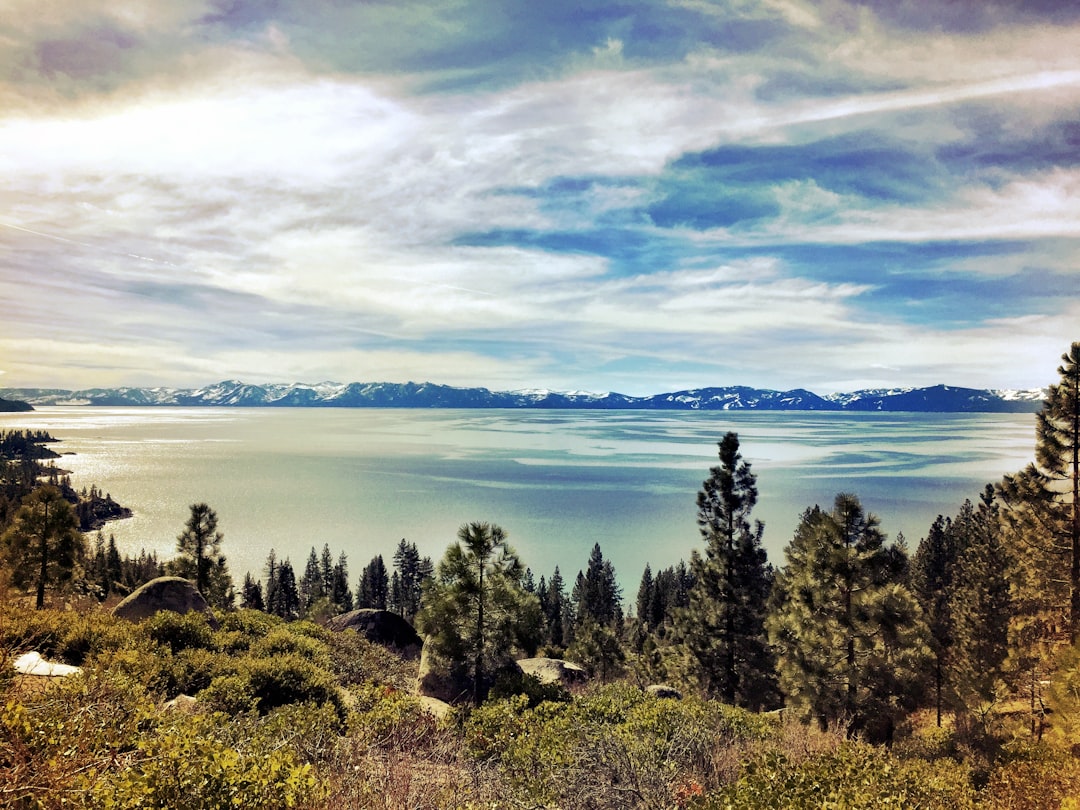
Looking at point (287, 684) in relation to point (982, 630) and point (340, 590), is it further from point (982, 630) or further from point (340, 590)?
point (340, 590)

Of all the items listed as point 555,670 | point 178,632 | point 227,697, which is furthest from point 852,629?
point 178,632

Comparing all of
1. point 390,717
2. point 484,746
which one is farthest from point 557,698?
point 390,717

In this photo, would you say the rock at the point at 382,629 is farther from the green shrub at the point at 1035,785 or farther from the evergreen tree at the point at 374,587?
the evergreen tree at the point at 374,587

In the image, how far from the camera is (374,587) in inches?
3386

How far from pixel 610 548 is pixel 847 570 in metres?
88.6

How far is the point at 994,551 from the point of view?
35500 mm

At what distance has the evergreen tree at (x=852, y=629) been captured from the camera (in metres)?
21.3

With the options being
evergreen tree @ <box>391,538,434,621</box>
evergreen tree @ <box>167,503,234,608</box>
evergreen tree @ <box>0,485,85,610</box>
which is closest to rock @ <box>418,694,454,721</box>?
evergreen tree @ <box>0,485,85,610</box>

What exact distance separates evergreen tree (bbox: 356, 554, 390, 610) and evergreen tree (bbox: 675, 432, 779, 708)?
64887mm

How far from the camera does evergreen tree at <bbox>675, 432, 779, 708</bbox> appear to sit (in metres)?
29.9

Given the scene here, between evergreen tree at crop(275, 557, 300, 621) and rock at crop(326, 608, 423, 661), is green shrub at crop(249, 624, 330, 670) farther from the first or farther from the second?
A: evergreen tree at crop(275, 557, 300, 621)

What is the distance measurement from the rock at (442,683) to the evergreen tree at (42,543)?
23001mm

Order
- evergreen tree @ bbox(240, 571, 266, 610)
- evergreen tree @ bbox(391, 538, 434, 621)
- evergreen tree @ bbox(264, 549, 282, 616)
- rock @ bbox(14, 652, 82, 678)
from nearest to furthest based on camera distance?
rock @ bbox(14, 652, 82, 678), evergreen tree @ bbox(240, 571, 266, 610), evergreen tree @ bbox(264, 549, 282, 616), evergreen tree @ bbox(391, 538, 434, 621)

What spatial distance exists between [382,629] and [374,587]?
55475 mm
